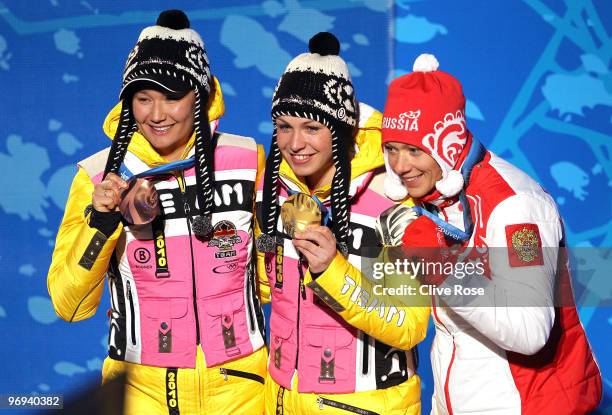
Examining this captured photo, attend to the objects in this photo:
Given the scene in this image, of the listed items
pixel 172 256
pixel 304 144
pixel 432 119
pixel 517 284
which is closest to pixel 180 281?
pixel 172 256

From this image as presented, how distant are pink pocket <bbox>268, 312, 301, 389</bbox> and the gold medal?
13.3 inches

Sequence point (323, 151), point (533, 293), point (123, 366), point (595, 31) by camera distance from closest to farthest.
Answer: point (533, 293) → point (323, 151) → point (123, 366) → point (595, 31)

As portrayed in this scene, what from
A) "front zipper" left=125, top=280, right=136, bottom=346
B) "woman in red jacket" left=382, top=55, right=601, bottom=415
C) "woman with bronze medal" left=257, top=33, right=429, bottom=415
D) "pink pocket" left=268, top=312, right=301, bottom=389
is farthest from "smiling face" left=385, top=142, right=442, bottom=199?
"front zipper" left=125, top=280, right=136, bottom=346

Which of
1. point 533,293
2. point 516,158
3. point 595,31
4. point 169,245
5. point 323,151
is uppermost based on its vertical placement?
point 595,31

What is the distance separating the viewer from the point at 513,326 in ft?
7.02

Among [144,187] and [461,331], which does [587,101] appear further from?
[144,187]

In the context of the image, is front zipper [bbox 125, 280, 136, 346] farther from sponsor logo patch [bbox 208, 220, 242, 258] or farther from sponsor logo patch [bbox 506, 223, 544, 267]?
sponsor logo patch [bbox 506, 223, 544, 267]

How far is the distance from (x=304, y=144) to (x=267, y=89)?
1880 millimetres

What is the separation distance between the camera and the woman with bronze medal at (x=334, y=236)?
8.21 ft

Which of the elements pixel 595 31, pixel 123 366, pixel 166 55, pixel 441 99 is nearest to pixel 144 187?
pixel 166 55

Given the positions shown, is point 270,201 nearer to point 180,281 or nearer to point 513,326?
point 180,281

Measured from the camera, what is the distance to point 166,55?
2623 millimetres

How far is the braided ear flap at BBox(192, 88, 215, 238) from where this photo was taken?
2623mm

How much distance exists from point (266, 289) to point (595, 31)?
221 cm
